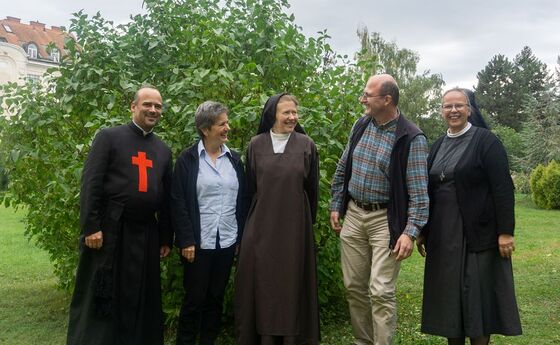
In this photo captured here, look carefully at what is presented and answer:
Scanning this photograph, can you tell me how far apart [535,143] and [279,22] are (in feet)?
74.3

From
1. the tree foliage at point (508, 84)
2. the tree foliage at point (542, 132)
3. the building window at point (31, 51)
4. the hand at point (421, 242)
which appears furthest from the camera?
the tree foliage at point (508, 84)

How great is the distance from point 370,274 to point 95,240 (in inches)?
75.3

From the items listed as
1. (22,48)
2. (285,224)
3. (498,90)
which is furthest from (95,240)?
(498,90)

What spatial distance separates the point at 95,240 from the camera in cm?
377

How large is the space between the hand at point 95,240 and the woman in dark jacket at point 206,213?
499 millimetres

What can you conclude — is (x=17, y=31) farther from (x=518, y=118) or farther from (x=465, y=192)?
(x=465, y=192)

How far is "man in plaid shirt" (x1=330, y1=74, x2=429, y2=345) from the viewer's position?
12.5 feet

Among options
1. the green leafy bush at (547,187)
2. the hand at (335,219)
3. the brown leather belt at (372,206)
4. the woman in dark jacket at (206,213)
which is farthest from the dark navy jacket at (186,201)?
the green leafy bush at (547,187)

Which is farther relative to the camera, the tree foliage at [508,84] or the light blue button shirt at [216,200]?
the tree foliage at [508,84]

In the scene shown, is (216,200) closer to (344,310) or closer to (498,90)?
(344,310)

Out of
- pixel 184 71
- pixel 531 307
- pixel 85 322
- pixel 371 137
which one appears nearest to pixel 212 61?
pixel 184 71

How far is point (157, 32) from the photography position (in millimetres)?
5500

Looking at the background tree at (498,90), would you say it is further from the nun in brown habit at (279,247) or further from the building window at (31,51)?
the nun in brown habit at (279,247)

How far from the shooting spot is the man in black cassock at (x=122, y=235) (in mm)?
3809
